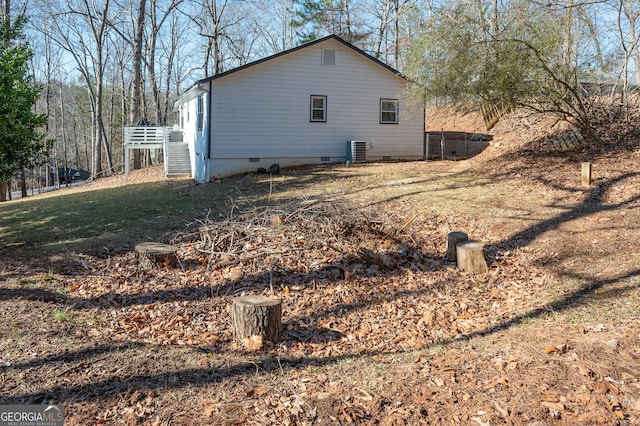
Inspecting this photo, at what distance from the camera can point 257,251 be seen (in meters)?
7.20

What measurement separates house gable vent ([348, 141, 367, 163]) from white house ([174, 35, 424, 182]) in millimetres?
38

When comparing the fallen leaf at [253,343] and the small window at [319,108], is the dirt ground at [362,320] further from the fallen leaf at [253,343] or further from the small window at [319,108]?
the small window at [319,108]

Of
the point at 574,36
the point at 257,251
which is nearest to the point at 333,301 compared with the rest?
the point at 257,251

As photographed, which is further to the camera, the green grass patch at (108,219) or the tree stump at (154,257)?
the green grass patch at (108,219)

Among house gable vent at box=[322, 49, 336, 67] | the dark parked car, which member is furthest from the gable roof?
the dark parked car

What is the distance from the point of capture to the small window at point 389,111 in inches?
758

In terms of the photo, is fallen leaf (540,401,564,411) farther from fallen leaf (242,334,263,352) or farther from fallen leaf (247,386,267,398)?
fallen leaf (242,334,263,352)

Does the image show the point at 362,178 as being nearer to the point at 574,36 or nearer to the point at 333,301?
the point at 574,36

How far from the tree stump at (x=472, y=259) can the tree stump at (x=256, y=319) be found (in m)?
3.33

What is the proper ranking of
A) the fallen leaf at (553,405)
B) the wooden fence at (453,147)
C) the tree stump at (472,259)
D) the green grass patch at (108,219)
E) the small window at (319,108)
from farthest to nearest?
the wooden fence at (453,147), the small window at (319,108), the green grass patch at (108,219), the tree stump at (472,259), the fallen leaf at (553,405)

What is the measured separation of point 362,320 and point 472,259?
2229mm

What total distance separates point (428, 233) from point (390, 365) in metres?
4.46

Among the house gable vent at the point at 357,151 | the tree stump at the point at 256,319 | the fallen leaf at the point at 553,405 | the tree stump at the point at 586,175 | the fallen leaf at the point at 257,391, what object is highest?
the house gable vent at the point at 357,151

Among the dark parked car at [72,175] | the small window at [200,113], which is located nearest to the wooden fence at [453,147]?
the small window at [200,113]
